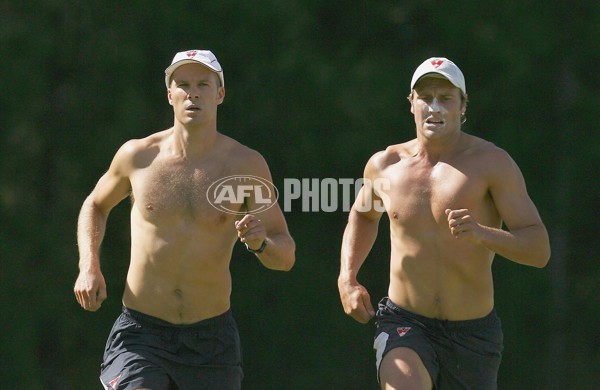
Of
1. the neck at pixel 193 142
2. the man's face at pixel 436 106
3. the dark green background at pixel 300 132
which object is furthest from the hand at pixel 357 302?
the dark green background at pixel 300 132

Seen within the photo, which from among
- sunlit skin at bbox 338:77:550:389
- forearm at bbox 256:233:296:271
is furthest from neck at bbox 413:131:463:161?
forearm at bbox 256:233:296:271

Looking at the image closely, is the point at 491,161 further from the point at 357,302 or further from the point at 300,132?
the point at 300,132

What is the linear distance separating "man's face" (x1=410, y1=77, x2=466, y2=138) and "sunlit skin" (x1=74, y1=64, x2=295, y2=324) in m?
0.71

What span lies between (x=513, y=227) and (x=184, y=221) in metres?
1.37

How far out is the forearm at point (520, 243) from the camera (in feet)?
15.8

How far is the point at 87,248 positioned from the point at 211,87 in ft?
2.87

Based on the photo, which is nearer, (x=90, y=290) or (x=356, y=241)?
(x=90, y=290)

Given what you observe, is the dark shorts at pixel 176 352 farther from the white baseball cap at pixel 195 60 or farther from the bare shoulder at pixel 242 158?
the white baseball cap at pixel 195 60

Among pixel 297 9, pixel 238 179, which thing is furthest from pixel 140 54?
pixel 238 179

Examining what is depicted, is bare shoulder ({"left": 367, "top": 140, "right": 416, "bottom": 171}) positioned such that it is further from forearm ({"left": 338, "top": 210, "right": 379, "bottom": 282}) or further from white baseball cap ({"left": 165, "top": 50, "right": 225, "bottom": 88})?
white baseball cap ({"left": 165, "top": 50, "right": 225, "bottom": 88})

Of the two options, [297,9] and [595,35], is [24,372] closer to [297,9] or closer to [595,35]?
[297,9]

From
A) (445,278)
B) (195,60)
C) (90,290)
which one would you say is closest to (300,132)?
(195,60)

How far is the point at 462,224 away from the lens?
4.67 m

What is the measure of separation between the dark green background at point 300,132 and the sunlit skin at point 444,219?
1.14 m
